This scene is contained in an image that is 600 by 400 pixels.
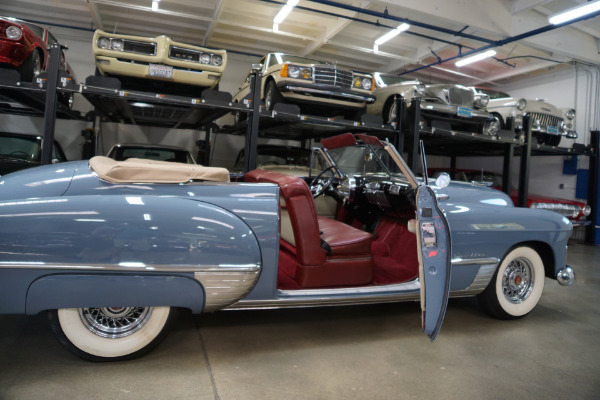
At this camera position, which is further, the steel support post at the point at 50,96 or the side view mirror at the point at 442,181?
the steel support post at the point at 50,96

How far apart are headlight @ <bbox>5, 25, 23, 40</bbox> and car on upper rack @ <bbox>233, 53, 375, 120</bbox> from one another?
2.73 metres

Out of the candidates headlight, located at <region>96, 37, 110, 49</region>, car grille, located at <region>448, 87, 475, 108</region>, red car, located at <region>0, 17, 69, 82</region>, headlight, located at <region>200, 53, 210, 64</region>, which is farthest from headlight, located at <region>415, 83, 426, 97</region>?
red car, located at <region>0, 17, 69, 82</region>

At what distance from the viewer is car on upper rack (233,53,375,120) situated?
581 centimetres

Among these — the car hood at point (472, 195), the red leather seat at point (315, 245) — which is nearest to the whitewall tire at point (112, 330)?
the red leather seat at point (315, 245)

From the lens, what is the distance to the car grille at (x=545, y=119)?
26.3 feet

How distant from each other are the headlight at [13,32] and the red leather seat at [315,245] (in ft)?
11.6

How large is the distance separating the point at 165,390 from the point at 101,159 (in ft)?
4.54

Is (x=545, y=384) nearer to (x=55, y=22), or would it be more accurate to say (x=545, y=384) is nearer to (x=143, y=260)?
(x=143, y=260)

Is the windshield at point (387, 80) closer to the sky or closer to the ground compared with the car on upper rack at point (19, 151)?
closer to the sky

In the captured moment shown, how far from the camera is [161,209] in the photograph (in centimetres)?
215

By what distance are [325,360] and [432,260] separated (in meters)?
0.90

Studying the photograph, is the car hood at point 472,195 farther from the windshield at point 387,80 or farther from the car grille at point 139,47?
the windshield at point 387,80

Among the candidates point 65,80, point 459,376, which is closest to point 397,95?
point 65,80

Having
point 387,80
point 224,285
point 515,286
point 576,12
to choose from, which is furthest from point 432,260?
point 576,12
